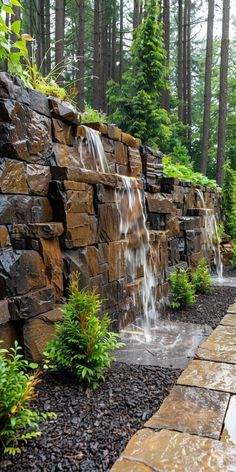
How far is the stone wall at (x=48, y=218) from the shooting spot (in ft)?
8.57

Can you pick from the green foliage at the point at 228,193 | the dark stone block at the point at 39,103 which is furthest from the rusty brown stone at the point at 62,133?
the green foliage at the point at 228,193

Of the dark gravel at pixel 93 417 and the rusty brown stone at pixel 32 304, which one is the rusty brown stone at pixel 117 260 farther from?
the dark gravel at pixel 93 417

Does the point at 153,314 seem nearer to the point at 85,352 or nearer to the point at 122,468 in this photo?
the point at 85,352

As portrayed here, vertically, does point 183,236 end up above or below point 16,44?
below

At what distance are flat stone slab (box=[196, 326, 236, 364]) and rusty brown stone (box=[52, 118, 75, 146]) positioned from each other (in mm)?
2235

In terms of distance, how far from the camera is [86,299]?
102 inches

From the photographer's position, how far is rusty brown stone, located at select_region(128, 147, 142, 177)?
15.5 feet

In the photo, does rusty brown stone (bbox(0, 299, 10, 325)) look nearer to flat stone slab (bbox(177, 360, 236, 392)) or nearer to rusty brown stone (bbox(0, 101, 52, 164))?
rusty brown stone (bbox(0, 101, 52, 164))

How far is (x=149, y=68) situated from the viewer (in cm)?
818

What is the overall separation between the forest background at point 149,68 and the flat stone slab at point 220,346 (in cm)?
297

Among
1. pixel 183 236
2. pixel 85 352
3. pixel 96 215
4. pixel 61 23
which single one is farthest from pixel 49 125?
pixel 61 23

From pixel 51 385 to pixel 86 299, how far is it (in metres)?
0.62

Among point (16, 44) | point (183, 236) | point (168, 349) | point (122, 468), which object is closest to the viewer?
point (122, 468)


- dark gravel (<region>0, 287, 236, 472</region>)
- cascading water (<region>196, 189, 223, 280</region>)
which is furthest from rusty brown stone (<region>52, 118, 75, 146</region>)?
cascading water (<region>196, 189, 223, 280</region>)
